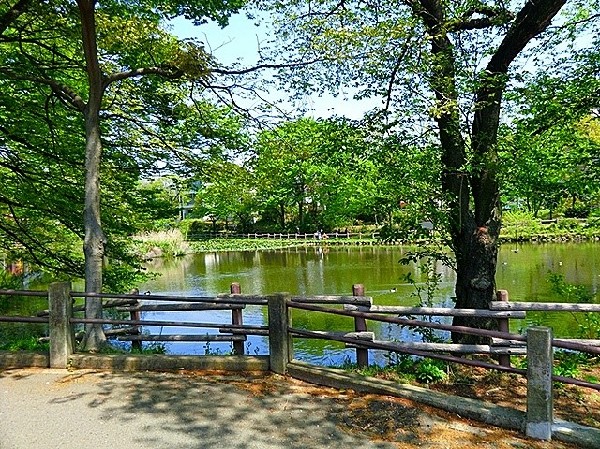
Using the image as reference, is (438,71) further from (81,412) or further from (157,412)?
(81,412)

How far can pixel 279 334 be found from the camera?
6.09 metres

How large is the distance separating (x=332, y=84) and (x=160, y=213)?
4.88 m

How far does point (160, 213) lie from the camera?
1083cm

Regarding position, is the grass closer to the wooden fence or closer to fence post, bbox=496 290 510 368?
the wooden fence

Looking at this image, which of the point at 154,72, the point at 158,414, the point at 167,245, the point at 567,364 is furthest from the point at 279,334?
the point at 167,245

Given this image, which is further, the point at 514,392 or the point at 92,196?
the point at 92,196

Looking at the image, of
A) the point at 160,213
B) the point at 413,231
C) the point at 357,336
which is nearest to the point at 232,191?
the point at 160,213

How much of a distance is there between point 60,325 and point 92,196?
1924 millimetres

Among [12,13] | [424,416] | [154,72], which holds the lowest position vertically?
[424,416]

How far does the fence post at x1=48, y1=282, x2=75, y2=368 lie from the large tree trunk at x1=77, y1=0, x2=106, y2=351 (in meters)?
0.44

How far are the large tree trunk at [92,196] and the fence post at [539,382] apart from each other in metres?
5.67

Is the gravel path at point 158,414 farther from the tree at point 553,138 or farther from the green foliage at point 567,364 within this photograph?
the tree at point 553,138

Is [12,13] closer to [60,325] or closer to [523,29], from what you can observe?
[60,325]

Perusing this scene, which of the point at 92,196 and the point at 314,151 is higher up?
the point at 314,151
